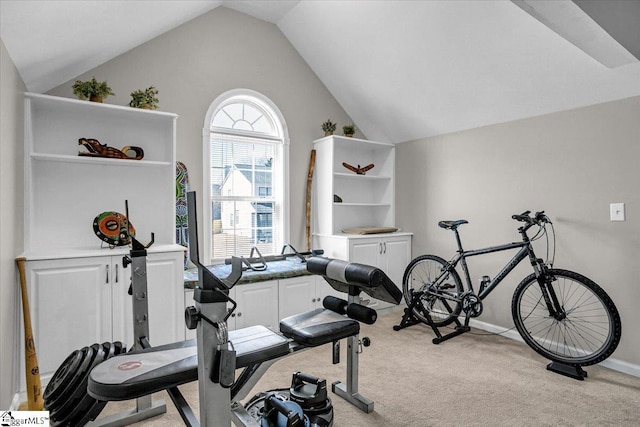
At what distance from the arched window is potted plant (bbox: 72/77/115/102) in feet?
3.27

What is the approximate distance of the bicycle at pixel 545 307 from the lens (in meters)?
2.75

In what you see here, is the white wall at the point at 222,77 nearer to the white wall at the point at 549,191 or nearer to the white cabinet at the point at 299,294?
the white cabinet at the point at 299,294

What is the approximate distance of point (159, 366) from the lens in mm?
1490

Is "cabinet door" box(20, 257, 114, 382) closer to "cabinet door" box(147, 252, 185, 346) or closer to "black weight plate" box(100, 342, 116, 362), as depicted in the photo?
"cabinet door" box(147, 252, 185, 346)

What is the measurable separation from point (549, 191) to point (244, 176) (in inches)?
118

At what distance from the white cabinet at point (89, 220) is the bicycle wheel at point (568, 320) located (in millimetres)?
2927

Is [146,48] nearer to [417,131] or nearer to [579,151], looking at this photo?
[417,131]

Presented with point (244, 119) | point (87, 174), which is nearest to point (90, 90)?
point (87, 174)

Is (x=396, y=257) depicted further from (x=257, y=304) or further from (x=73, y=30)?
(x=73, y=30)

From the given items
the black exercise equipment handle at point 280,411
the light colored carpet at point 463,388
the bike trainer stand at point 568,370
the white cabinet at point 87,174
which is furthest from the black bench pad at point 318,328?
the bike trainer stand at point 568,370

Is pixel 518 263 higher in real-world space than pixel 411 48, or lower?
lower

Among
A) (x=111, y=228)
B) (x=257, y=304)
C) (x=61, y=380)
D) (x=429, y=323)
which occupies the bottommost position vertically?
(x=429, y=323)

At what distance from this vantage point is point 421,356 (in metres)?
3.08

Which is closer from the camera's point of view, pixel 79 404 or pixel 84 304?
pixel 79 404
